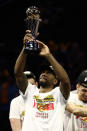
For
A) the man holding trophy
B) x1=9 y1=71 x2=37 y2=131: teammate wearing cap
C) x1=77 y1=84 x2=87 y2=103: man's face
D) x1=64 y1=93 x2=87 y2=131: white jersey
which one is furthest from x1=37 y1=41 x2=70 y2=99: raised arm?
x1=9 y1=71 x2=37 y2=131: teammate wearing cap

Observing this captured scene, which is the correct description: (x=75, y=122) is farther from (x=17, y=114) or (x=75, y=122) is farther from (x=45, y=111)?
(x=17, y=114)

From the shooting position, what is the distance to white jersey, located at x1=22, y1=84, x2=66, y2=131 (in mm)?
3361

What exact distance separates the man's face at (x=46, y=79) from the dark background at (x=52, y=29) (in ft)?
11.4

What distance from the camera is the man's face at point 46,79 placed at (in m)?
3.51

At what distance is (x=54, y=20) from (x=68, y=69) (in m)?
1.91

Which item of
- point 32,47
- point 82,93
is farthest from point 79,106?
point 32,47

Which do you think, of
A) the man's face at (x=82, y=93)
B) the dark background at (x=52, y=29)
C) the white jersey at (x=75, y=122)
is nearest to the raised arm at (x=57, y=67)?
the man's face at (x=82, y=93)

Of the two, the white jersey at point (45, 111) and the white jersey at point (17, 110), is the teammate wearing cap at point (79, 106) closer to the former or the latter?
the white jersey at point (45, 111)

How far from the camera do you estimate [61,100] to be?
3.40 m

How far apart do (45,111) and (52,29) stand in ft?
17.2

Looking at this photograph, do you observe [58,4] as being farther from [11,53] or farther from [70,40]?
[11,53]

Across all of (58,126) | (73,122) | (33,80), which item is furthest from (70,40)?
(58,126)

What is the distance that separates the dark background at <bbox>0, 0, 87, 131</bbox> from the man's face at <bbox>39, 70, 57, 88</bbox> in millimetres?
3460

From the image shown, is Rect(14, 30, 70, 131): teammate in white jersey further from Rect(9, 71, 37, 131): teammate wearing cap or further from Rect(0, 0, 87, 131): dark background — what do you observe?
Rect(0, 0, 87, 131): dark background
